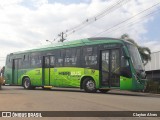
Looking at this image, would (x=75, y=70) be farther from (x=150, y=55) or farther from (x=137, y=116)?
(x=150, y=55)

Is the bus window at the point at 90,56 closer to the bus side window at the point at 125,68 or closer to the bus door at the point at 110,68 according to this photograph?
the bus door at the point at 110,68

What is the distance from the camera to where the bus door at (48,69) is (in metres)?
26.4

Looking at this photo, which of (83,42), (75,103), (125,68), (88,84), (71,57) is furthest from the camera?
(71,57)

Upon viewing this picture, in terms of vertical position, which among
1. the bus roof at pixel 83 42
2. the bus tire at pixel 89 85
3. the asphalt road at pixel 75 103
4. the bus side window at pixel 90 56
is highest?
the bus roof at pixel 83 42

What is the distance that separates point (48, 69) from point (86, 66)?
4.34 meters

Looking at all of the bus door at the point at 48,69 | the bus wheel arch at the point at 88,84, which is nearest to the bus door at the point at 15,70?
the bus door at the point at 48,69

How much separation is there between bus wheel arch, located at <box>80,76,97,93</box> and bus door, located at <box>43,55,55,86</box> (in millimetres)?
3437

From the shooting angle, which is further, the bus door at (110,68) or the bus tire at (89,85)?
the bus tire at (89,85)

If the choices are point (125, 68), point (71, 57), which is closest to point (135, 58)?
point (125, 68)

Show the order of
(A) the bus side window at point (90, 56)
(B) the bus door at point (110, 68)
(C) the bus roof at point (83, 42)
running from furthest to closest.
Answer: (A) the bus side window at point (90, 56) → (C) the bus roof at point (83, 42) → (B) the bus door at point (110, 68)

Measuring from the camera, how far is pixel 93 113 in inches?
454

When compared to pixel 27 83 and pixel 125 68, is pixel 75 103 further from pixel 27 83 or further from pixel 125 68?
pixel 27 83

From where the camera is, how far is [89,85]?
2323cm

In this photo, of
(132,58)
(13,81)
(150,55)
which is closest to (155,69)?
(150,55)
